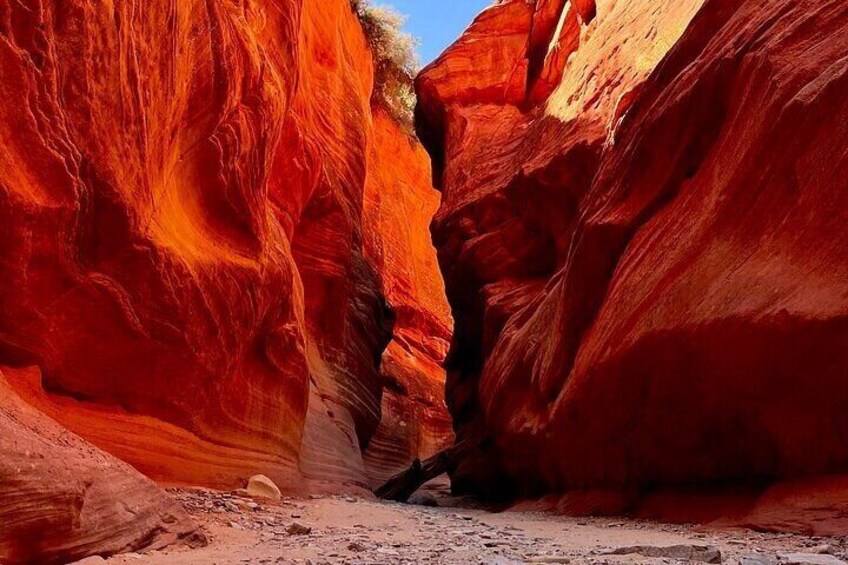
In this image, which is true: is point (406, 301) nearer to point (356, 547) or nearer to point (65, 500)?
point (356, 547)

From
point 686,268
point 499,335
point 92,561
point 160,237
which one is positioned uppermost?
point 499,335

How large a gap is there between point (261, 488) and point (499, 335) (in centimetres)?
729

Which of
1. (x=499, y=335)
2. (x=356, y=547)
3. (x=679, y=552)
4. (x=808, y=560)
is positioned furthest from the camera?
(x=499, y=335)

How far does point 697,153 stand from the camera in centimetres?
720

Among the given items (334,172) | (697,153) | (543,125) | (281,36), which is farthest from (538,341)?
(334,172)

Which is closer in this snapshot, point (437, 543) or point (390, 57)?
point (437, 543)

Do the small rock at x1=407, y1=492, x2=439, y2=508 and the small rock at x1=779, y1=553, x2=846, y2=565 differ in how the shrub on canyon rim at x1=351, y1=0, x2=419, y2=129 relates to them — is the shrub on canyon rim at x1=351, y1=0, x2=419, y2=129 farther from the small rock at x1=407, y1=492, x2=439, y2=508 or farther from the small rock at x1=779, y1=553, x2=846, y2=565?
the small rock at x1=779, y1=553, x2=846, y2=565

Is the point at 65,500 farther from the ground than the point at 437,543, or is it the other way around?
the point at 65,500

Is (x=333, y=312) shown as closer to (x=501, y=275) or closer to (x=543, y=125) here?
(x=501, y=275)

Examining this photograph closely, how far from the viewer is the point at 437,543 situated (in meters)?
4.28

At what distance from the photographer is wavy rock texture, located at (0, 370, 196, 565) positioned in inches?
118

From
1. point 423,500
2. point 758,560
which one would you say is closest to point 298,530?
point 758,560

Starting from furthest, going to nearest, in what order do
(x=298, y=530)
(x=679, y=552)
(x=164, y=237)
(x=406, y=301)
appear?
(x=406, y=301)
(x=164, y=237)
(x=298, y=530)
(x=679, y=552)

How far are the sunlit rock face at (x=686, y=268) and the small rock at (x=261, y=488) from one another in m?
4.31
